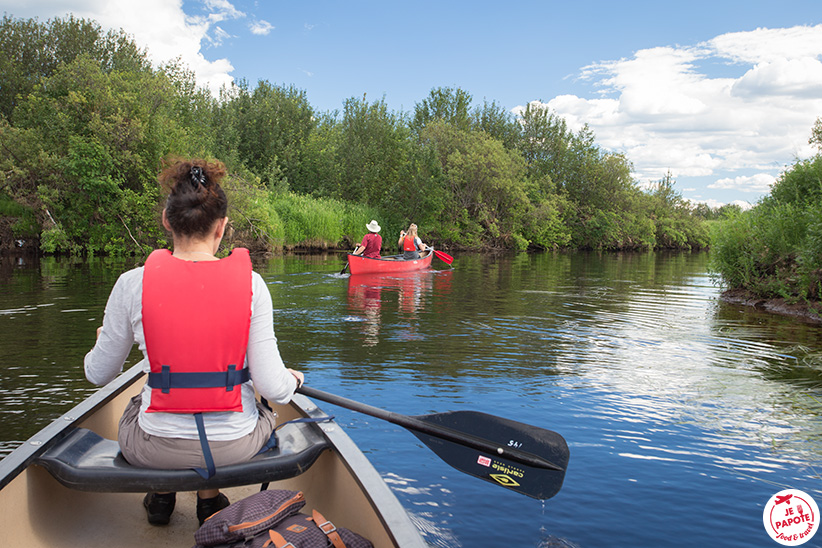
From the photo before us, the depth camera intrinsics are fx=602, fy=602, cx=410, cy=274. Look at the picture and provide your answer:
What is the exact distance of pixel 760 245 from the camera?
12266mm

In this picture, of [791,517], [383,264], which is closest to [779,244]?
[383,264]

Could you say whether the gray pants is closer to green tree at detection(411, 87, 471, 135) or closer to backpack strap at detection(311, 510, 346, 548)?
backpack strap at detection(311, 510, 346, 548)

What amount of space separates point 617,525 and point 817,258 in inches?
356

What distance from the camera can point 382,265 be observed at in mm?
16828

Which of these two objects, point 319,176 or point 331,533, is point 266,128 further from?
point 331,533

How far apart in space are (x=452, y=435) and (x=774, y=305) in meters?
11.2

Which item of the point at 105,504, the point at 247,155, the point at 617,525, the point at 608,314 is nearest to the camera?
the point at 105,504

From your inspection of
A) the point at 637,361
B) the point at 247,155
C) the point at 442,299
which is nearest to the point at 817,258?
the point at 637,361

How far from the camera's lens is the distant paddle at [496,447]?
294 cm

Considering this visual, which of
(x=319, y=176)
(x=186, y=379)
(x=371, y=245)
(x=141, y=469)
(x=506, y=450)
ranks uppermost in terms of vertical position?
(x=319, y=176)

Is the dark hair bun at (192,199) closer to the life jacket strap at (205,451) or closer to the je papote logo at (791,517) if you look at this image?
the life jacket strap at (205,451)

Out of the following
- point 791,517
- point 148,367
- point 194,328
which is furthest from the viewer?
point 791,517

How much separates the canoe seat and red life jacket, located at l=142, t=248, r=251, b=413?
26 cm

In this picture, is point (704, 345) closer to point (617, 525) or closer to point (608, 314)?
point (608, 314)
